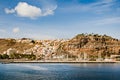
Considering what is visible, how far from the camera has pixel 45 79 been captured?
76875 millimetres

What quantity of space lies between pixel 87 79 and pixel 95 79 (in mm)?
2186

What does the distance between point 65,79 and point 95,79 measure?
26.8ft

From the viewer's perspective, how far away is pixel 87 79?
77250mm

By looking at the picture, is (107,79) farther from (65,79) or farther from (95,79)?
(65,79)

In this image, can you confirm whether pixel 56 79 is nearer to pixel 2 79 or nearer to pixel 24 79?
pixel 24 79

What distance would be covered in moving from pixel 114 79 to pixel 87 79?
7.67m

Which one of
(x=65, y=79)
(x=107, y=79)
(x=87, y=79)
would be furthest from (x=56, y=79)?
(x=107, y=79)

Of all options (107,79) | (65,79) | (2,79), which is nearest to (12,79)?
(2,79)

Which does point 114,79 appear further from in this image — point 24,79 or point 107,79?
point 24,79

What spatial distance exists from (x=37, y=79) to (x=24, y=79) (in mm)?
3496

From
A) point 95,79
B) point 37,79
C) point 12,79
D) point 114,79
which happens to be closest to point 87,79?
point 95,79

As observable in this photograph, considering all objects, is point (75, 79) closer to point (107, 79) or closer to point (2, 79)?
point (107, 79)

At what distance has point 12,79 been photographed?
75.7 metres

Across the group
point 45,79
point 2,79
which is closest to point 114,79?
point 45,79
